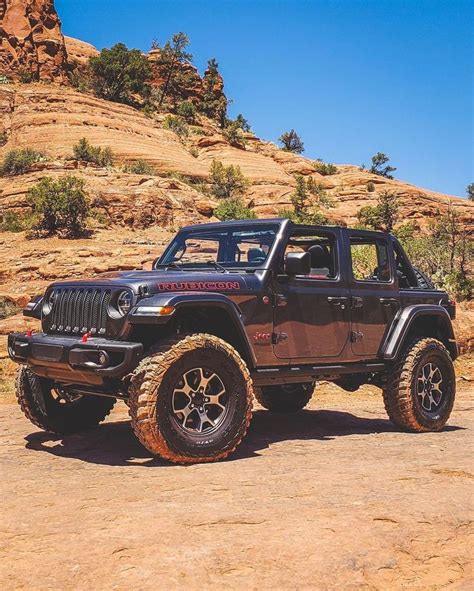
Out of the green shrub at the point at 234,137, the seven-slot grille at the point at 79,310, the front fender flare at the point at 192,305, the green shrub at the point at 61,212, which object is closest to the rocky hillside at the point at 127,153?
the green shrub at the point at 234,137

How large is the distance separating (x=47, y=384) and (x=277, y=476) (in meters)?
2.60

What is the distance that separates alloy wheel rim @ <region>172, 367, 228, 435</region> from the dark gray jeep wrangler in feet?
0.03

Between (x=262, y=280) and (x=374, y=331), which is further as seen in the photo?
(x=374, y=331)

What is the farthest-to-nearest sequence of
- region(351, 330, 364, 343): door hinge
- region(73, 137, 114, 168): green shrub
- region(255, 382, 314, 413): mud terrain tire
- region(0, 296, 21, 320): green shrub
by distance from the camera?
1. region(73, 137, 114, 168): green shrub
2. region(0, 296, 21, 320): green shrub
3. region(255, 382, 314, 413): mud terrain tire
4. region(351, 330, 364, 343): door hinge

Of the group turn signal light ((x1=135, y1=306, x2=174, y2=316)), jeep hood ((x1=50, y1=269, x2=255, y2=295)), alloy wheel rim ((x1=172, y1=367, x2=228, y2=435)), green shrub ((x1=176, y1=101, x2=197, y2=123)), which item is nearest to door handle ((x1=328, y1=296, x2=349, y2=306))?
jeep hood ((x1=50, y1=269, x2=255, y2=295))

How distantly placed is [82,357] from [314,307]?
2280 millimetres

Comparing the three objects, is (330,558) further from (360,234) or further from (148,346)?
(360,234)

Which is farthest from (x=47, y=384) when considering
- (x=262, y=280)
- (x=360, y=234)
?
(x=360, y=234)

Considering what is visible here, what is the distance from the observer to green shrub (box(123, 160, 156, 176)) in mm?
33875

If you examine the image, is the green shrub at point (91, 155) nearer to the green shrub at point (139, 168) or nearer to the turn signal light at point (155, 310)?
the green shrub at point (139, 168)

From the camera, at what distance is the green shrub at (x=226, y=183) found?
3792 cm

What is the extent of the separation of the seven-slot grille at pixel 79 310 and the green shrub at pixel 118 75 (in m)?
50.6

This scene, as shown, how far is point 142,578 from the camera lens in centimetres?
263

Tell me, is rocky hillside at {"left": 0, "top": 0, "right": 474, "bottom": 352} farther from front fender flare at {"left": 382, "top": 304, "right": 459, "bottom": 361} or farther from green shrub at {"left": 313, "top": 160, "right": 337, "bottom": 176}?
front fender flare at {"left": 382, "top": 304, "right": 459, "bottom": 361}
